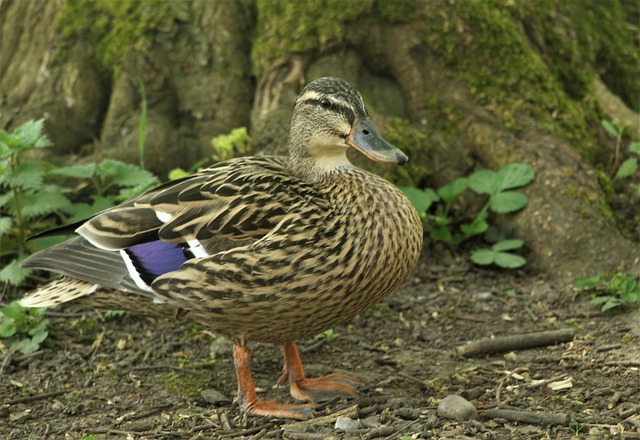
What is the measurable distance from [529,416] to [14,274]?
3.29 meters

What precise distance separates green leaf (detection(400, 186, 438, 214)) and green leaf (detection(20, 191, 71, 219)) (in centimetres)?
230

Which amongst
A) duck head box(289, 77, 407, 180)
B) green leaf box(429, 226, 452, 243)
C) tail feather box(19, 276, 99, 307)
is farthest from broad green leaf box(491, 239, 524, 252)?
tail feather box(19, 276, 99, 307)

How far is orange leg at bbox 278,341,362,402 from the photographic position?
4570 mm

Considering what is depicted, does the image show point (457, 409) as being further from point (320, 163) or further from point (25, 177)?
point (25, 177)

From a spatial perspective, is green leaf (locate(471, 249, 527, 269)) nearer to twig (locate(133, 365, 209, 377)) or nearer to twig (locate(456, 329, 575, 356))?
twig (locate(456, 329, 575, 356))

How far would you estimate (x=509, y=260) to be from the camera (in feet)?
19.3

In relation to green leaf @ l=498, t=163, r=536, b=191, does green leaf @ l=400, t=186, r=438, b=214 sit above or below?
below

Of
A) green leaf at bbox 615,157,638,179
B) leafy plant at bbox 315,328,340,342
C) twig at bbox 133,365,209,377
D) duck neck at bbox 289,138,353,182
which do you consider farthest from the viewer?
green leaf at bbox 615,157,638,179

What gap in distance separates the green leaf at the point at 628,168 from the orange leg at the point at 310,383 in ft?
9.21

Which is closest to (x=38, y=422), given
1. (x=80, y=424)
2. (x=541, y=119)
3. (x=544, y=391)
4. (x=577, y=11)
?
(x=80, y=424)

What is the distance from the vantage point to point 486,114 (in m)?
6.36

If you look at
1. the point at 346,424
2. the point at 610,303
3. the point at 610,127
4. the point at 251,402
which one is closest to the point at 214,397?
the point at 251,402

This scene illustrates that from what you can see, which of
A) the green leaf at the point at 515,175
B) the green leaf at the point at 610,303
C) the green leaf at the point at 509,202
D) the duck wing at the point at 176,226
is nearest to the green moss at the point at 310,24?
the green leaf at the point at 515,175

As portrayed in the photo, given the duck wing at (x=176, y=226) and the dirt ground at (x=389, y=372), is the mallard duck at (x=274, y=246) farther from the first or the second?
the dirt ground at (x=389, y=372)
